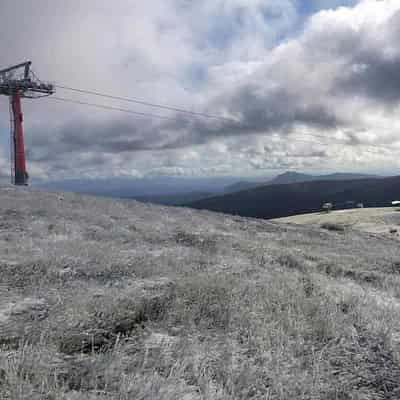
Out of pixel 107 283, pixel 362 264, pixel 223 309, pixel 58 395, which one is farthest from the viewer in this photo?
pixel 362 264

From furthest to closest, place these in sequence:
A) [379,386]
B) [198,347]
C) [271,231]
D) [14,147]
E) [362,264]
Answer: [14,147] < [271,231] < [362,264] < [198,347] < [379,386]

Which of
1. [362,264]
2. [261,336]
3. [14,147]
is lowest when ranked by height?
[362,264]

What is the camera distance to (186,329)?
485 centimetres

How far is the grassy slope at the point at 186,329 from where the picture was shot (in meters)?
3.48

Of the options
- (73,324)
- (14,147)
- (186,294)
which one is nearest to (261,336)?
(186,294)

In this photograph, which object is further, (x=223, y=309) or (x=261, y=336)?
(x=223, y=309)

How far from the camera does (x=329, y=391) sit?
11.7 ft

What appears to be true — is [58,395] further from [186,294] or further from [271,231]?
[271,231]

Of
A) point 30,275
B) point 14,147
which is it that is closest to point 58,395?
Answer: point 30,275

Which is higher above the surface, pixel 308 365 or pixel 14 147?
pixel 14 147

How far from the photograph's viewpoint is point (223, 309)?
17.7 ft

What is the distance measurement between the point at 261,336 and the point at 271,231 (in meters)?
15.9

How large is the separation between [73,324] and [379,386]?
3.83 m

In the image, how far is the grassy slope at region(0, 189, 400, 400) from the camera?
3482mm
